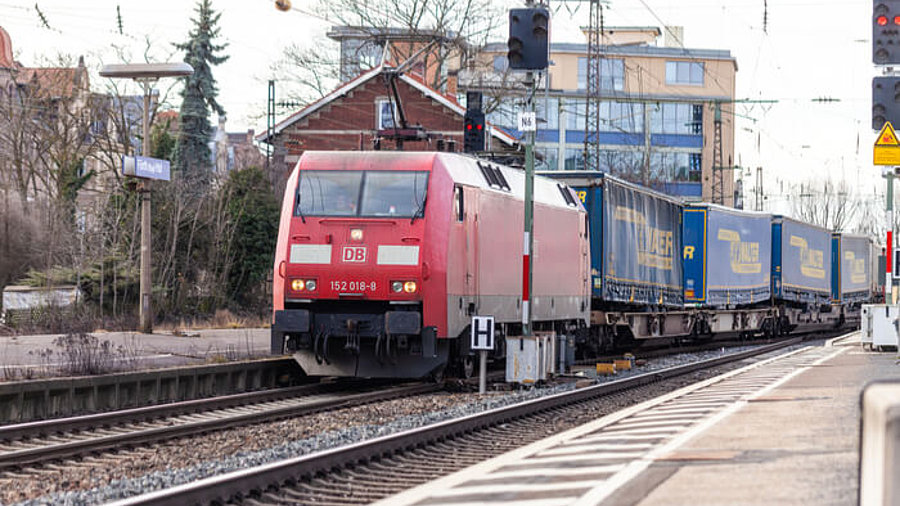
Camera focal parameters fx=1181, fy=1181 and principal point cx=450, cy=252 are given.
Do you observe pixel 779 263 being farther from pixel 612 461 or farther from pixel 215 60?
pixel 215 60

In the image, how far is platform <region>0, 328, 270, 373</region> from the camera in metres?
17.9

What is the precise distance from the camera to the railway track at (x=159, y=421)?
36.7ft

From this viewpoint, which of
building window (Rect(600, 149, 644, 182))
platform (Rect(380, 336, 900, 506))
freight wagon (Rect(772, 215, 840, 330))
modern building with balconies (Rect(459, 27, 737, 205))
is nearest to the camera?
platform (Rect(380, 336, 900, 506))

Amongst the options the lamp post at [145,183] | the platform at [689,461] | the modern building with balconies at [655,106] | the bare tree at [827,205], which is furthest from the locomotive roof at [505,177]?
the bare tree at [827,205]

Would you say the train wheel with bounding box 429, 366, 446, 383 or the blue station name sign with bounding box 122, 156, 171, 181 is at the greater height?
the blue station name sign with bounding box 122, 156, 171, 181

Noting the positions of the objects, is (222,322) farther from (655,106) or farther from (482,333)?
(655,106)

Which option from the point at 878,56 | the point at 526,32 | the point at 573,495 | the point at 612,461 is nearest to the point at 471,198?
the point at 526,32

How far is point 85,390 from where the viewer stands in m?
15.2

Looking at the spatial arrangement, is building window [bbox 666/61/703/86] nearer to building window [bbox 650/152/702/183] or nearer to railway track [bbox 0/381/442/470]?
building window [bbox 650/152/702/183]

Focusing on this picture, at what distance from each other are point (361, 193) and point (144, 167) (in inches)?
296

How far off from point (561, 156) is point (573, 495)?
7874 centimetres

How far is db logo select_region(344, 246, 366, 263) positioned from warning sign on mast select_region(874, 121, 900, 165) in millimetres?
10072

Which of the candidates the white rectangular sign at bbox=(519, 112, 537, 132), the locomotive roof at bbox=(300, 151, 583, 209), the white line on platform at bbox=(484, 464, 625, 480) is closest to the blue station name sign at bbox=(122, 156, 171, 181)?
the locomotive roof at bbox=(300, 151, 583, 209)

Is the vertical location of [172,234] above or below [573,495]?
above
